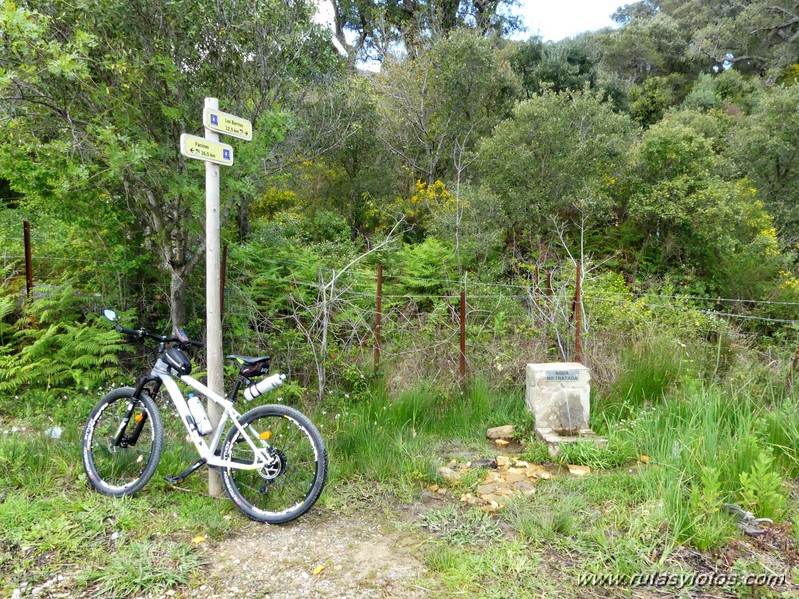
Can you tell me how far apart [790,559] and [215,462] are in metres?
3.37

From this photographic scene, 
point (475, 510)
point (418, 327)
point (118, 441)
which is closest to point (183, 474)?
point (118, 441)

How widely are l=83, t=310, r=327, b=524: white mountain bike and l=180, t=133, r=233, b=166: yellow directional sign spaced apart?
1156mm

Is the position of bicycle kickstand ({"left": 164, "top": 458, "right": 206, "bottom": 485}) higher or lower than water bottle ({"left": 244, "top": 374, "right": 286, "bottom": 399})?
lower

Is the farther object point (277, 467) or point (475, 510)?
point (475, 510)

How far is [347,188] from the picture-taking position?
42.5 feet

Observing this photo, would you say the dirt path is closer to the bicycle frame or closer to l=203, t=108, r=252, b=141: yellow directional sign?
the bicycle frame

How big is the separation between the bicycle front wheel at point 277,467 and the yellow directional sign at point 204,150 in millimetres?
1639

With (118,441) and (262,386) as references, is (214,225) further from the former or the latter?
(118,441)

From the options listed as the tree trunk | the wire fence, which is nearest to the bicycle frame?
the wire fence

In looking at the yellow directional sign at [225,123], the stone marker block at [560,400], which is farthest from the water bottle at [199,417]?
the stone marker block at [560,400]

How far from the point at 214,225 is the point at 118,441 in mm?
1661

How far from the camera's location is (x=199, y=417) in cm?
354

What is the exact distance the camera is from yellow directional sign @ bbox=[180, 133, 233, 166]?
3.24 m

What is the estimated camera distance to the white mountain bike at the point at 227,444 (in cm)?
336
